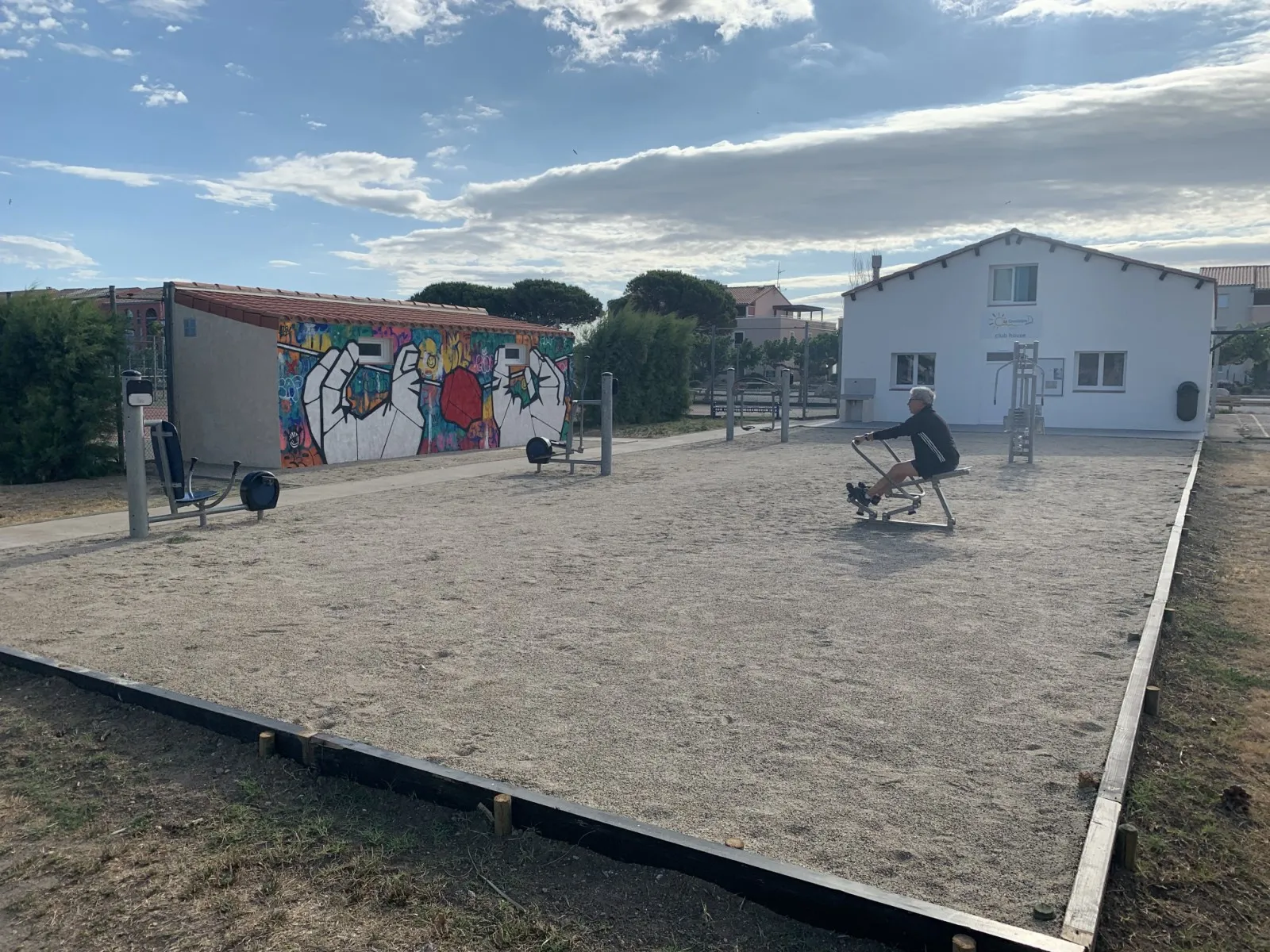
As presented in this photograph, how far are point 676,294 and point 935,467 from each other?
1931 inches

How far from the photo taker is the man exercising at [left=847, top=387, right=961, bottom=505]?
1031cm

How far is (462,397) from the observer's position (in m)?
19.5

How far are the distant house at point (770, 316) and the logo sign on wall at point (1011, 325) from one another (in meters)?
32.6

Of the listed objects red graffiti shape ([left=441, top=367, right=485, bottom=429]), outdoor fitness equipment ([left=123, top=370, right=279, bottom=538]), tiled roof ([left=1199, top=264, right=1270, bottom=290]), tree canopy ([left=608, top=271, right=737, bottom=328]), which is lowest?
outdoor fitness equipment ([left=123, top=370, right=279, bottom=538])

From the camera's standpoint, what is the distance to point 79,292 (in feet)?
49.8

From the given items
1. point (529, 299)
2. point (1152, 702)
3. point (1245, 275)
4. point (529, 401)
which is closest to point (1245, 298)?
point (1245, 275)

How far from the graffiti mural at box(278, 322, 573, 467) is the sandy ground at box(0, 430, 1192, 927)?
532cm

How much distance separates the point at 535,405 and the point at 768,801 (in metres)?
18.4

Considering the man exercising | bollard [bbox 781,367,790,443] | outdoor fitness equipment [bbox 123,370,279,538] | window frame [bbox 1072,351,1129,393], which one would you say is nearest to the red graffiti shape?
bollard [bbox 781,367,790,443]

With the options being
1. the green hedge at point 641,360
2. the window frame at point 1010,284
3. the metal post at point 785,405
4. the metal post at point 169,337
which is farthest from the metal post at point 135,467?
the window frame at point 1010,284

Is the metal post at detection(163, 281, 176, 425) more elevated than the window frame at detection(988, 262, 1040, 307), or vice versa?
the window frame at detection(988, 262, 1040, 307)

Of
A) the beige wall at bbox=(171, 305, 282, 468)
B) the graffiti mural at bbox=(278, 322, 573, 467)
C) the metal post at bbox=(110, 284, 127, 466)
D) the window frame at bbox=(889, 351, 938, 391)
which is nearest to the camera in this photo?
the metal post at bbox=(110, 284, 127, 466)

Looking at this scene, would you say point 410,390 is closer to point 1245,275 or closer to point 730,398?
point 730,398

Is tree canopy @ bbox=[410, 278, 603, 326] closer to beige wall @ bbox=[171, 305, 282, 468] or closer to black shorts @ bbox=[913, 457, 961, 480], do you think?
beige wall @ bbox=[171, 305, 282, 468]
